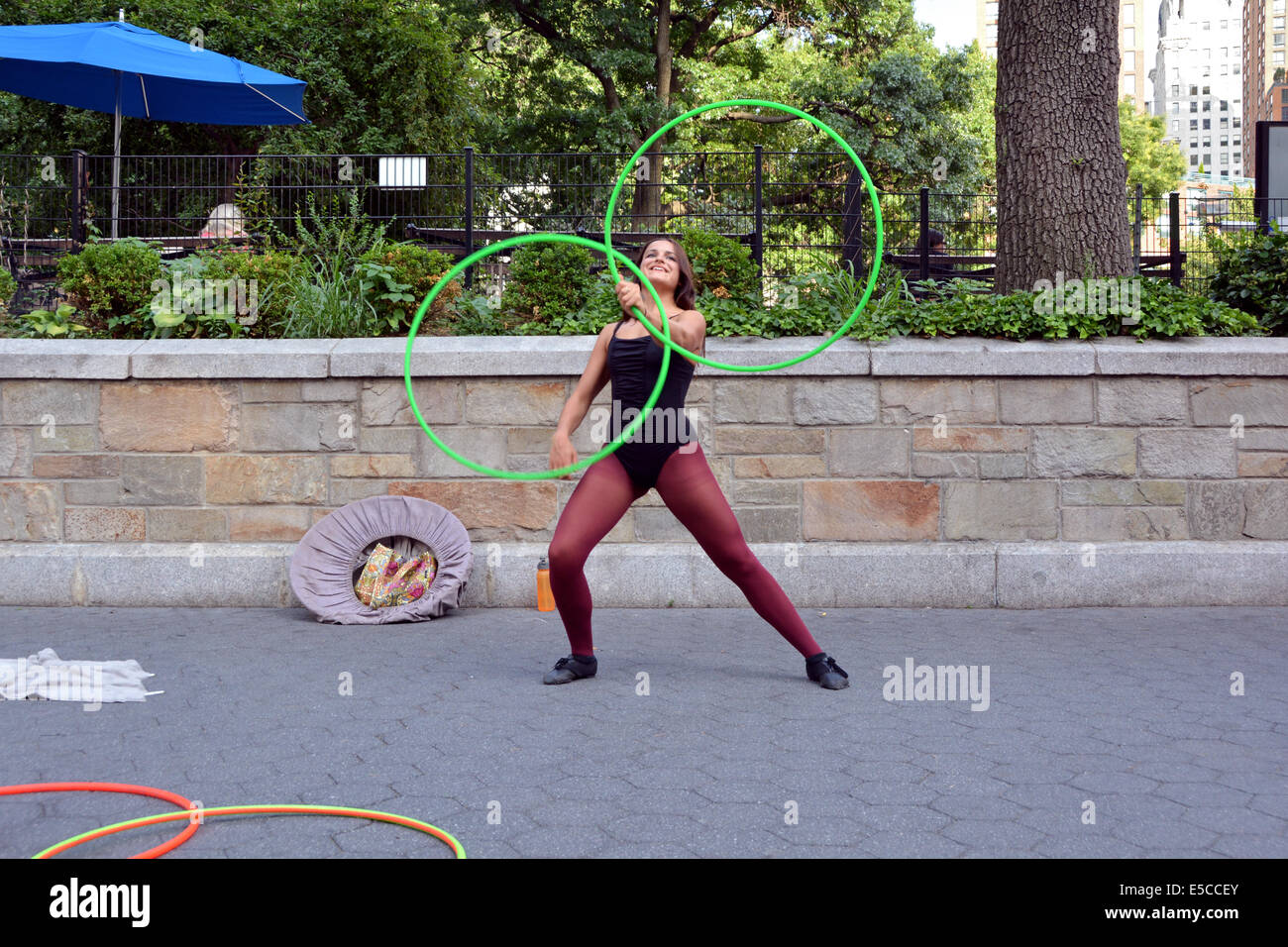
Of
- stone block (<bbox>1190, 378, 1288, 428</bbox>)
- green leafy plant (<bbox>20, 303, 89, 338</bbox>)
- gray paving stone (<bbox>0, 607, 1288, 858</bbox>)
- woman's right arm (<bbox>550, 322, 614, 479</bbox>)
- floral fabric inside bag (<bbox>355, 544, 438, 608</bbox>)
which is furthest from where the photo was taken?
green leafy plant (<bbox>20, 303, 89, 338</bbox>)

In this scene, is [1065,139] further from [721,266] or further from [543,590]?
[543,590]

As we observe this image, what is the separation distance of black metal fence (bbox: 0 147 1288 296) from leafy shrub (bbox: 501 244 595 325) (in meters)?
0.84

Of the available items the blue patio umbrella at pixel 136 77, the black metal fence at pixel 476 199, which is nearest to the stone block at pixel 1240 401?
the black metal fence at pixel 476 199

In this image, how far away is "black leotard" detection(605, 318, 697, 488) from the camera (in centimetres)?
533

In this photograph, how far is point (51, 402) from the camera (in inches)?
300

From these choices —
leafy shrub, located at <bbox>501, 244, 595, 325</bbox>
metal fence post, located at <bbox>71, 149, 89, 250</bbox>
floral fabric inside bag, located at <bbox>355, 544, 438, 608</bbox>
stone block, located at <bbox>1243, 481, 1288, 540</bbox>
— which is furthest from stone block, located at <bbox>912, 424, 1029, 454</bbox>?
metal fence post, located at <bbox>71, 149, 89, 250</bbox>

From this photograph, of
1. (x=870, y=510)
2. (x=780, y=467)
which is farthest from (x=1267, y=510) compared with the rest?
(x=780, y=467)

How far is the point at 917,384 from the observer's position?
7488 mm

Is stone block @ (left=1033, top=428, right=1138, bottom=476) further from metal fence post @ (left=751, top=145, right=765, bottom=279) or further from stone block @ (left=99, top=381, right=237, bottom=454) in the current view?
stone block @ (left=99, top=381, right=237, bottom=454)

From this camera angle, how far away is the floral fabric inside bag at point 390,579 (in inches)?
285

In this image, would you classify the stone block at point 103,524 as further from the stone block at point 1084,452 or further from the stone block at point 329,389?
the stone block at point 1084,452

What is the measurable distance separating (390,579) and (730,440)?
237cm

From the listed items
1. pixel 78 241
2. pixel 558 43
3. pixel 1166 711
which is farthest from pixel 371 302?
pixel 558 43
